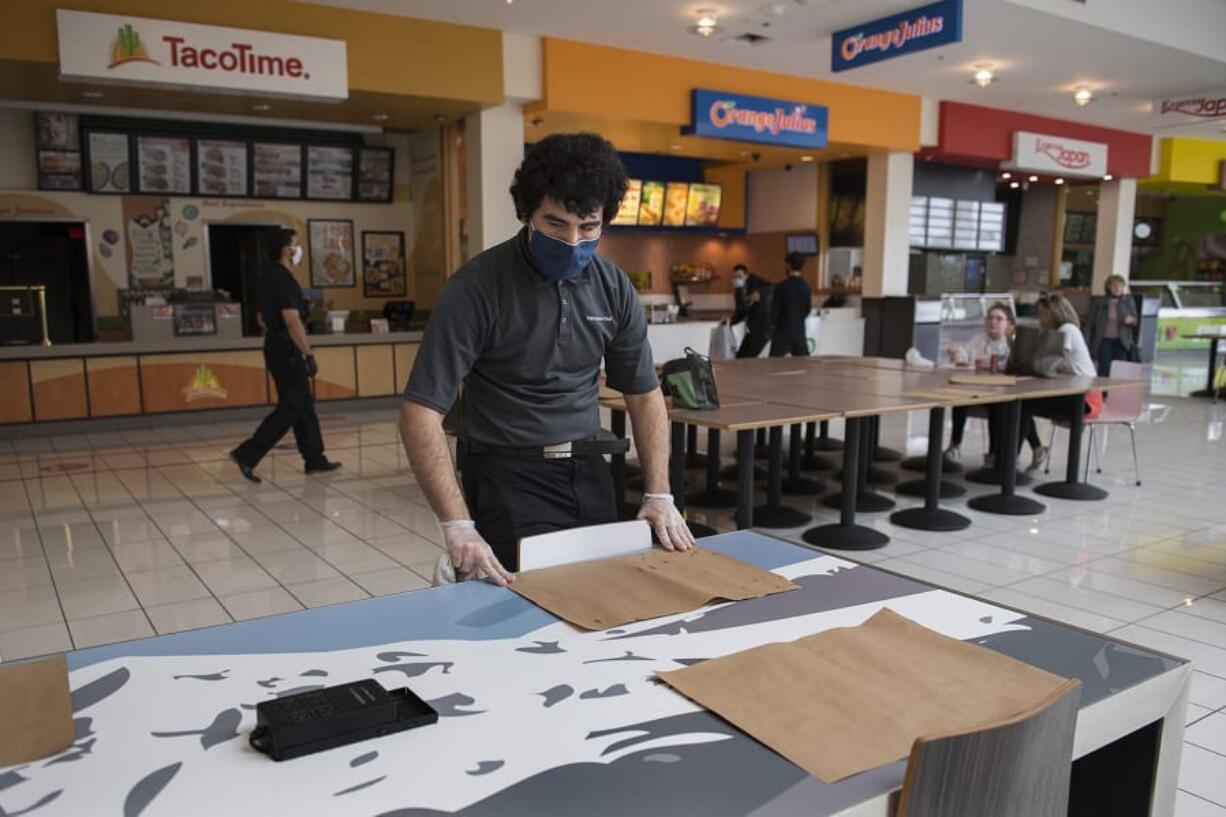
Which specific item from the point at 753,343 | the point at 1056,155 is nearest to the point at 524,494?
the point at 753,343

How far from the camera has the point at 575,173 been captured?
6.83 feet

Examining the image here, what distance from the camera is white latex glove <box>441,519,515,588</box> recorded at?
1955mm

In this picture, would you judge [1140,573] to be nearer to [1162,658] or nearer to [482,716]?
[1162,658]

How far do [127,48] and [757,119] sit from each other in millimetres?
5950

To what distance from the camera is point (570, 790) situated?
46.3 inches

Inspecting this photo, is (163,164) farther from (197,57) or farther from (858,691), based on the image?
(858,691)

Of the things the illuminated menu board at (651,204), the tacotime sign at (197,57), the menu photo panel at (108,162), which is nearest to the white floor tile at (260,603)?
the tacotime sign at (197,57)

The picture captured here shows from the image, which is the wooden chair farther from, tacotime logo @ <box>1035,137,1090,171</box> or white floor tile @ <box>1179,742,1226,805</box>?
tacotime logo @ <box>1035,137,1090,171</box>

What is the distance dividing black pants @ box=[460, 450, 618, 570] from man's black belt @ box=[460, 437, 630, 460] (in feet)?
0.04

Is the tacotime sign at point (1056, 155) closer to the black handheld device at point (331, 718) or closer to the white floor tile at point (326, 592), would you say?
the white floor tile at point (326, 592)

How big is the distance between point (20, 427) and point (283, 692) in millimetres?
8101

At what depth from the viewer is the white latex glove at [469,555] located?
1.96 m

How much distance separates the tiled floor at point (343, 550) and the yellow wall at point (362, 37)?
10.2ft

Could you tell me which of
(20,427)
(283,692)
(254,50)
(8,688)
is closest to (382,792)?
(283,692)
